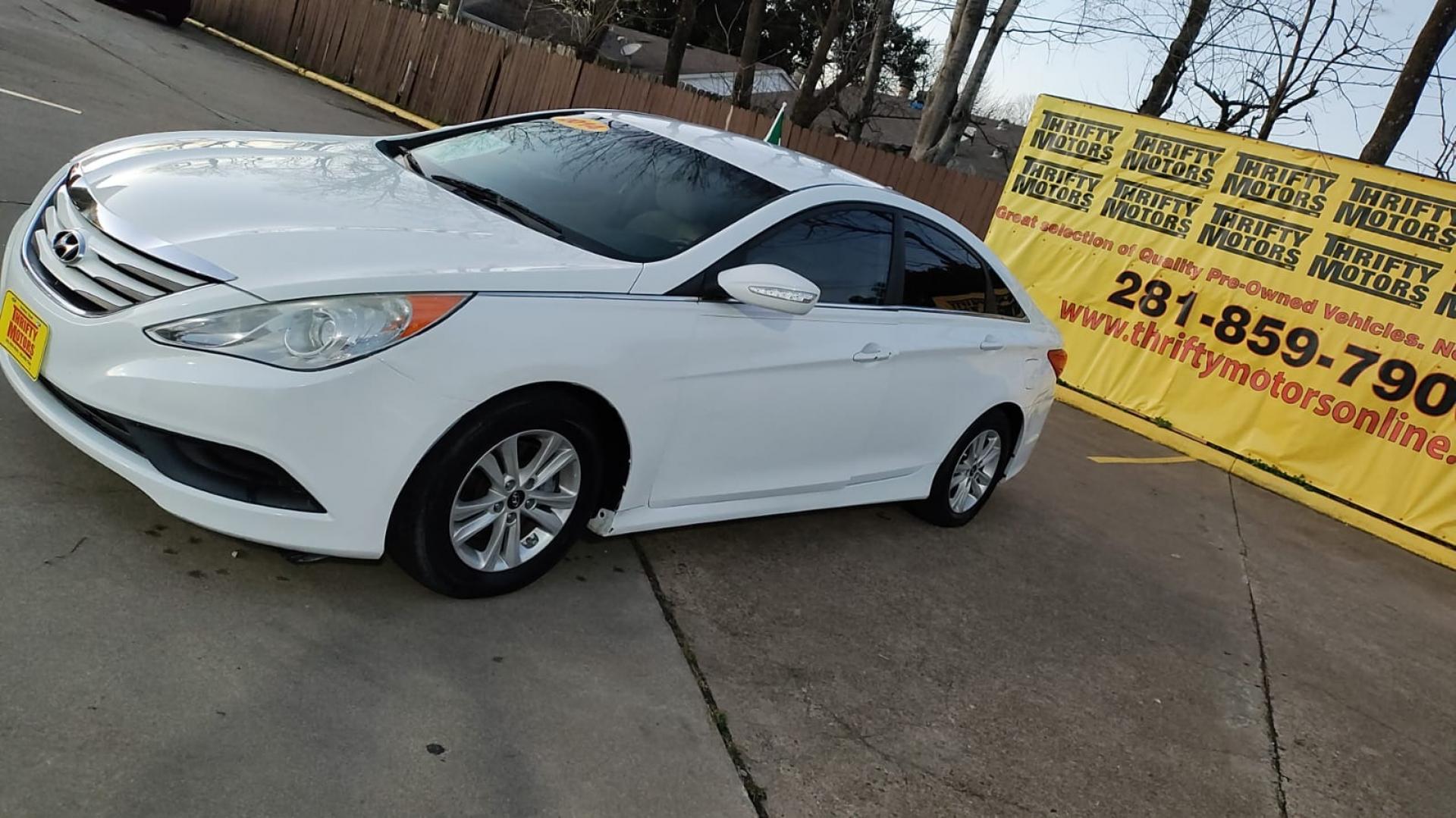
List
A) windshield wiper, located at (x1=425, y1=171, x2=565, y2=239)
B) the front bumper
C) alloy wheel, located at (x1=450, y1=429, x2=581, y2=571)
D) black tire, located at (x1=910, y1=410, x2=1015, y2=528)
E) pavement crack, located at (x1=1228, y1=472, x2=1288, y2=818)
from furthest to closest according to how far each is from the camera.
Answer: black tire, located at (x1=910, y1=410, x2=1015, y2=528) → pavement crack, located at (x1=1228, y1=472, x2=1288, y2=818) → windshield wiper, located at (x1=425, y1=171, x2=565, y2=239) → alloy wheel, located at (x1=450, y1=429, x2=581, y2=571) → the front bumper

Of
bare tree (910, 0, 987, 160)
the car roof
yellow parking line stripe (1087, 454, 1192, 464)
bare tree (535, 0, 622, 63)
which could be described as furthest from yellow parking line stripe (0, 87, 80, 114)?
bare tree (535, 0, 622, 63)

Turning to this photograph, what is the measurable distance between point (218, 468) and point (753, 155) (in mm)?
2549

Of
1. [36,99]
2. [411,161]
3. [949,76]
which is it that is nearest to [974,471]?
[411,161]

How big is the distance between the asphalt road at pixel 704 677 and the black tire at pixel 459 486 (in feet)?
0.37

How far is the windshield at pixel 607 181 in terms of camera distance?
3.96 meters

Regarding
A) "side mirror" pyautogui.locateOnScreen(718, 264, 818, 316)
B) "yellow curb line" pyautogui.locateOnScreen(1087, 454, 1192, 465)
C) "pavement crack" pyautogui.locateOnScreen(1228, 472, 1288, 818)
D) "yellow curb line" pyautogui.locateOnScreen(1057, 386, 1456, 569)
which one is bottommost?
"pavement crack" pyautogui.locateOnScreen(1228, 472, 1288, 818)

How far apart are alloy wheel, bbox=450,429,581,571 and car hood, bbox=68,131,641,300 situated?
20.6 inches

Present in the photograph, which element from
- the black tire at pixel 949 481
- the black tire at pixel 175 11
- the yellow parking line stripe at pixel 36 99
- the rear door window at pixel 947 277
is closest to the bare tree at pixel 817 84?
the black tire at pixel 175 11

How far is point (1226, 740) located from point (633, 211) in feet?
10.0

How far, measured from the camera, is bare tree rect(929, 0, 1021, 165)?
671 inches

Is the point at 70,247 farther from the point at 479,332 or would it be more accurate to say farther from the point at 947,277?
the point at 947,277

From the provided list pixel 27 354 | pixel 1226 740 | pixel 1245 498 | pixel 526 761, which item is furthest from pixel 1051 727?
pixel 1245 498

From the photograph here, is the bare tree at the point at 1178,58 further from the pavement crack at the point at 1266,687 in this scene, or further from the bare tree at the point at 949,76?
the pavement crack at the point at 1266,687

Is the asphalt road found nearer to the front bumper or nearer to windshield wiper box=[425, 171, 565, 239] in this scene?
the front bumper
